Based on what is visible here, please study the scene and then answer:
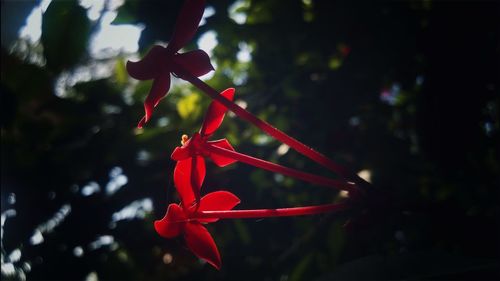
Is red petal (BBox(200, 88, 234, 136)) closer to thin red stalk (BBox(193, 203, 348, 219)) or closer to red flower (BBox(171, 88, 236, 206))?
red flower (BBox(171, 88, 236, 206))

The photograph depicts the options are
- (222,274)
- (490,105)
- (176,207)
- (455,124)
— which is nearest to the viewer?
(176,207)

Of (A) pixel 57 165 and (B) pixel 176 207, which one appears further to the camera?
(A) pixel 57 165

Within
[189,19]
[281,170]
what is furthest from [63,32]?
[281,170]

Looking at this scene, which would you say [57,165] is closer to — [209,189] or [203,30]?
[209,189]

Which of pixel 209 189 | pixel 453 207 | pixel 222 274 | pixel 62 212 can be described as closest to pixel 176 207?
pixel 453 207

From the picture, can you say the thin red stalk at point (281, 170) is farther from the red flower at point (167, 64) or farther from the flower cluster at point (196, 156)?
the red flower at point (167, 64)

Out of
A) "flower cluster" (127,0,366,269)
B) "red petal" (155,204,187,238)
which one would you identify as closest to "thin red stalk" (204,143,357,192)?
"flower cluster" (127,0,366,269)
